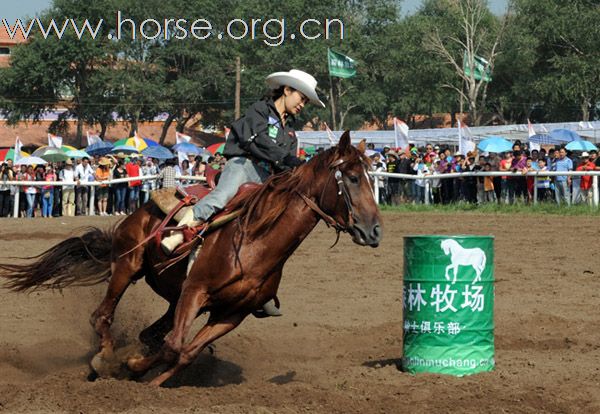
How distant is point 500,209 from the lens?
72.2 ft

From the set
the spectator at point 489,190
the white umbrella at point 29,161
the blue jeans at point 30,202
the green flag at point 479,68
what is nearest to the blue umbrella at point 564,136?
the spectator at point 489,190

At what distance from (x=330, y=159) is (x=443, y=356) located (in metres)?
2.03

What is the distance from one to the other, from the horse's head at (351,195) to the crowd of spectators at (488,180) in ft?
44.3

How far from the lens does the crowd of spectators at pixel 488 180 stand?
2191cm

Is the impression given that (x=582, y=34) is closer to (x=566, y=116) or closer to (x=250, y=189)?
(x=566, y=116)

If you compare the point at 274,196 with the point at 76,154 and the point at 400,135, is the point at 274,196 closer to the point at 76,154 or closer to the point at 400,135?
the point at 400,135

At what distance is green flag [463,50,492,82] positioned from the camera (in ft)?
215

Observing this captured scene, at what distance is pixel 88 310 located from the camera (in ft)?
35.9

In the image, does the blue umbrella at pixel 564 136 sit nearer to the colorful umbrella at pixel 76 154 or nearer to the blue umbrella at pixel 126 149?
the blue umbrella at pixel 126 149

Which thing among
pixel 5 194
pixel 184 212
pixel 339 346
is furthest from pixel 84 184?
pixel 184 212

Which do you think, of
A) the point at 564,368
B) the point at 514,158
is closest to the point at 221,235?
the point at 564,368

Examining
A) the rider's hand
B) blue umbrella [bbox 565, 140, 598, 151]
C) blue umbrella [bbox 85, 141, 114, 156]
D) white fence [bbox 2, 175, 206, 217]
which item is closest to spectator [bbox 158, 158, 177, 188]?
white fence [bbox 2, 175, 206, 217]

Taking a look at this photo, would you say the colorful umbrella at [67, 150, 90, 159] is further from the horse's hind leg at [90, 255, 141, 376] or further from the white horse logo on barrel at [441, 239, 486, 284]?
the white horse logo on barrel at [441, 239, 486, 284]

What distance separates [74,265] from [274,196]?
2751 millimetres
